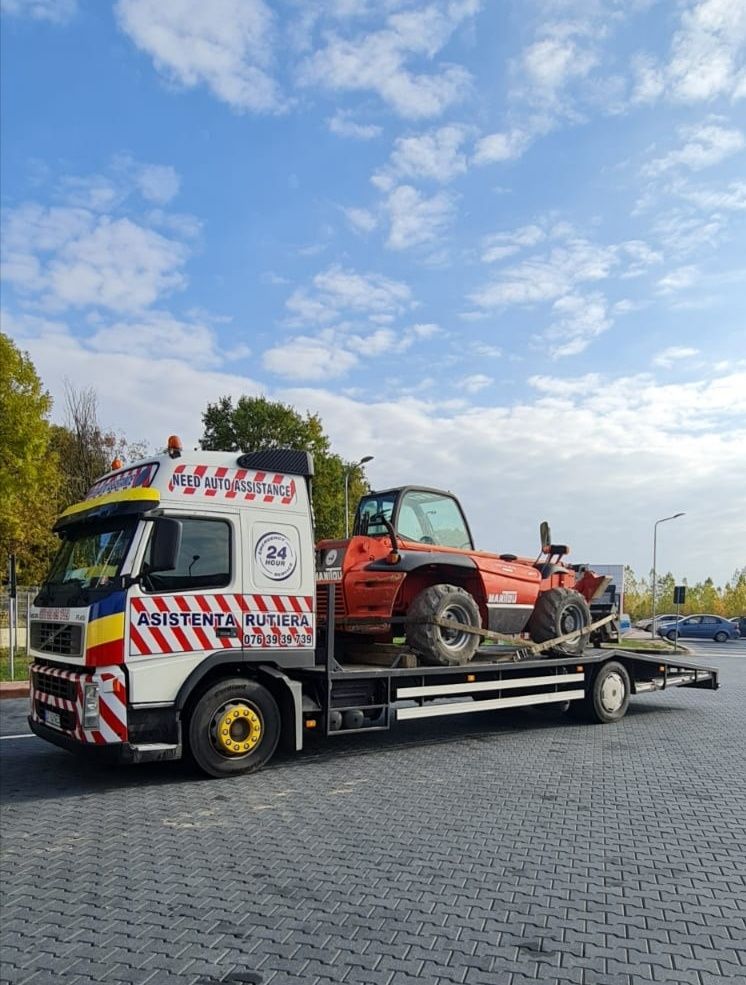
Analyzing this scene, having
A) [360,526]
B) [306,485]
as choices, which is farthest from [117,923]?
[360,526]

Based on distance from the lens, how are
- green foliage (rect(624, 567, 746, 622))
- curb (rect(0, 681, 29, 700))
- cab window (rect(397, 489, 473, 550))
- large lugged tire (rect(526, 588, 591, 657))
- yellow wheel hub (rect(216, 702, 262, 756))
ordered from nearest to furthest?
yellow wheel hub (rect(216, 702, 262, 756))
cab window (rect(397, 489, 473, 550))
large lugged tire (rect(526, 588, 591, 657))
curb (rect(0, 681, 29, 700))
green foliage (rect(624, 567, 746, 622))

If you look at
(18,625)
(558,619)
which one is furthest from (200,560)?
(18,625)

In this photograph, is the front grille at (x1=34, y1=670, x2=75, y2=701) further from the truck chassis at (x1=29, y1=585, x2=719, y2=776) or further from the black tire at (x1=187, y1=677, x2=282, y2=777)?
the black tire at (x1=187, y1=677, x2=282, y2=777)

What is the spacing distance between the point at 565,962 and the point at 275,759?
485cm

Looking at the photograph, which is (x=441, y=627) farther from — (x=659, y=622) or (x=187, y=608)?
(x=659, y=622)

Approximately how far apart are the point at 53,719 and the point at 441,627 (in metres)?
3.98

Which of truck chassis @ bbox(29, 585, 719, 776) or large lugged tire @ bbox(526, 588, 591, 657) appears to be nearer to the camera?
truck chassis @ bbox(29, 585, 719, 776)

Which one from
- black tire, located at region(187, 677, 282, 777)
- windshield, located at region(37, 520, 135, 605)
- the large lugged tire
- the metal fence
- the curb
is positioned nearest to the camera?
windshield, located at region(37, 520, 135, 605)

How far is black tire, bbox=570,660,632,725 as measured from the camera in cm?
1035

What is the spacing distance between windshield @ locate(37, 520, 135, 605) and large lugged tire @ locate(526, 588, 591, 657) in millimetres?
5485

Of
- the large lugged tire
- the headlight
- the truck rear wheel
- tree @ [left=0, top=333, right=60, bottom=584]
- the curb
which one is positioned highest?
tree @ [left=0, top=333, right=60, bottom=584]

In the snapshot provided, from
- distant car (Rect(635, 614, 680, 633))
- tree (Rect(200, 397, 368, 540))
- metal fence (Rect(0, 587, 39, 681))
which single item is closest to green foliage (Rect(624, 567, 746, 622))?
distant car (Rect(635, 614, 680, 633))

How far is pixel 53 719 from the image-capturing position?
701 cm

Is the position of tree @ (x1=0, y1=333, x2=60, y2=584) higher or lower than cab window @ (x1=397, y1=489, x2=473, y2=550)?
higher
